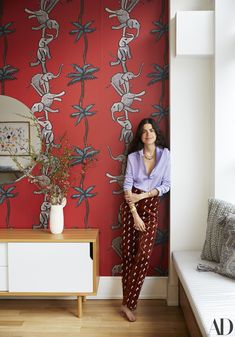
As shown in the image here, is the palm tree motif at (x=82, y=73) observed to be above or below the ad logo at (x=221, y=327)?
above

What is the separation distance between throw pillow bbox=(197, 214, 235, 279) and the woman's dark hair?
95 centimetres

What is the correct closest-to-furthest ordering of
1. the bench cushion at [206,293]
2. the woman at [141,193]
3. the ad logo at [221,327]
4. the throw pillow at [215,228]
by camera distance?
the ad logo at [221,327]
the bench cushion at [206,293]
the throw pillow at [215,228]
the woman at [141,193]

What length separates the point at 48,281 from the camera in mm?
3070

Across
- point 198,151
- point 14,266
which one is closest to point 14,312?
point 14,266

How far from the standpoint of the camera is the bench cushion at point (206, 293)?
6.74ft

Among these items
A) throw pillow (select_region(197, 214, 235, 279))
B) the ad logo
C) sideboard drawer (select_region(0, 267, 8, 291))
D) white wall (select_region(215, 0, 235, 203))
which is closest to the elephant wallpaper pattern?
white wall (select_region(215, 0, 235, 203))

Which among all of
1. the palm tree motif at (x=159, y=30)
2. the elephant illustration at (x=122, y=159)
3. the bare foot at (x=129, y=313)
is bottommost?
the bare foot at (x=129, y=313)

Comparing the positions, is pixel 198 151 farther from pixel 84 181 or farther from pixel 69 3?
pixel 69 3

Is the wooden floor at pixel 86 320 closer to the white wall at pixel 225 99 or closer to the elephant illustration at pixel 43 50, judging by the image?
the white wall at pixel 225 99

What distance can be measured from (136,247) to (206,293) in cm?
98

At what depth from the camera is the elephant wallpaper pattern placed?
3.36 m

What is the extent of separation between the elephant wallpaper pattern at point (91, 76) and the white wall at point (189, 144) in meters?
0.13

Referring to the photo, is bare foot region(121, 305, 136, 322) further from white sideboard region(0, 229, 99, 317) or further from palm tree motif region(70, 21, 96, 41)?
palm tree motif region(70, 21, 96, 41)

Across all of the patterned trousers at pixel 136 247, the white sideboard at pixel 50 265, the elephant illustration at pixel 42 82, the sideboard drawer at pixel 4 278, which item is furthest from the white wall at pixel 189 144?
the sideboard drawer at pixel 4 278
